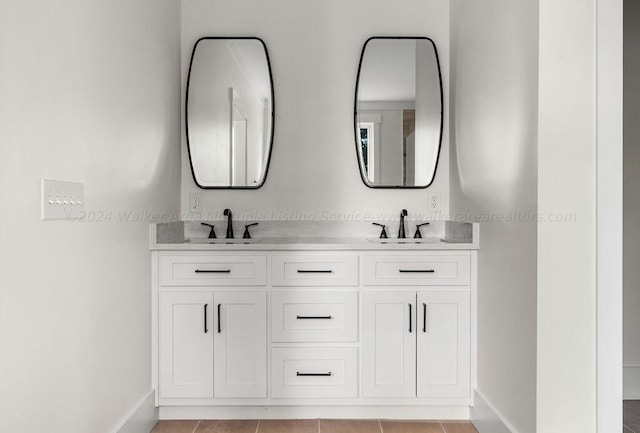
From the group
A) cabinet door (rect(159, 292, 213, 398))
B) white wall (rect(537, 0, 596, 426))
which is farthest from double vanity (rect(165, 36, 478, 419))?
white wall (rect(537, 0, 596, 426))

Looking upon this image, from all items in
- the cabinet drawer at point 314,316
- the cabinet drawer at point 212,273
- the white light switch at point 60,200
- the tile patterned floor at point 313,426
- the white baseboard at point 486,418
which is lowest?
the tile patterned floor at point 313,426

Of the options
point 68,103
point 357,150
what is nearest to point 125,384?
point 68,103

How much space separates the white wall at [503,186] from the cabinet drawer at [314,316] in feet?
2.11

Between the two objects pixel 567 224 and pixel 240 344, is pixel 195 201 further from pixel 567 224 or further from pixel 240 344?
pixel 567 224

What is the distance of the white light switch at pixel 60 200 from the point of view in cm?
151

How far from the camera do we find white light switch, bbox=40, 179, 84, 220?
1.51 m

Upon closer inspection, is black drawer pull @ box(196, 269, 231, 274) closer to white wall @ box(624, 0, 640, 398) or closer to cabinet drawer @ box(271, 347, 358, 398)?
cabinet drawer @ box(271, 347, 358, 398)

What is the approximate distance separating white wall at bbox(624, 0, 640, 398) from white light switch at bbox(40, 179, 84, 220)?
2796mm

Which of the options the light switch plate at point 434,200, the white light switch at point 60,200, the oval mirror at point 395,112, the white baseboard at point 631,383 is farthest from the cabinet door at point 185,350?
the white baseboard at point 631,383

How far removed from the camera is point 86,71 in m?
1.80

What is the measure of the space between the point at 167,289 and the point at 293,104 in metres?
1.31

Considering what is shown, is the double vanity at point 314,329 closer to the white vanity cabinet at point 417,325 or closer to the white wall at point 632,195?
the white vanity cabinet at point 417,325

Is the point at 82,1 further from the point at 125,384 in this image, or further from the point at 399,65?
the point at 399,65

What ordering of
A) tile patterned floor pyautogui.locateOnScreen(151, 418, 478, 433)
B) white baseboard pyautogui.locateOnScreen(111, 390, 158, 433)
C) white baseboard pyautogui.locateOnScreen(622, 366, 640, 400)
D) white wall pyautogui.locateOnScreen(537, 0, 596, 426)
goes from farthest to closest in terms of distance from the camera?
1. white baseboard pyautogui.locateOnScreen(622, 366, 640, 400)
2. tile patterned floor pyautogui.locateOnScreen(151, 418, 478, 433)
3. white baseboard pyautogui.locateOnScreen(111, 390, 158, 433)
4. white wall pyautogui.locateOnScreen(537, 0, 596, 426)
